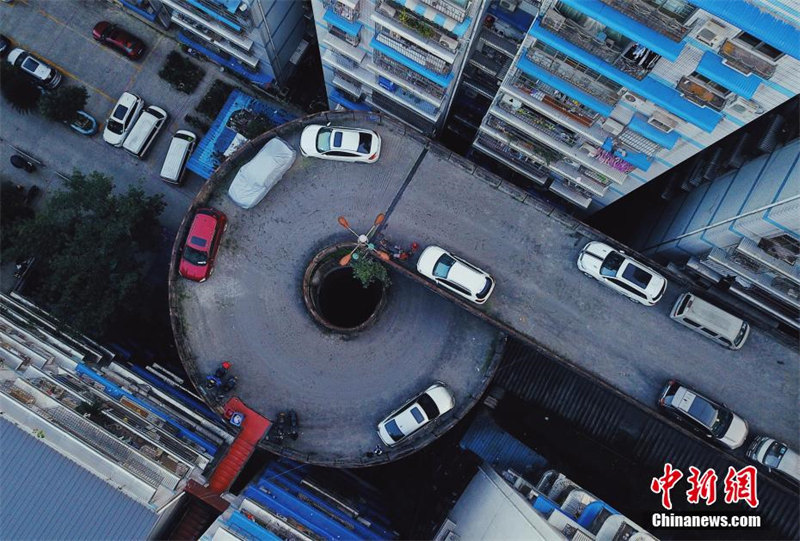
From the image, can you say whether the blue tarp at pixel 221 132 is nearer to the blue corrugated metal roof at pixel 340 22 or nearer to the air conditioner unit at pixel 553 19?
the blue corrugated metal roof at pixel 340 22

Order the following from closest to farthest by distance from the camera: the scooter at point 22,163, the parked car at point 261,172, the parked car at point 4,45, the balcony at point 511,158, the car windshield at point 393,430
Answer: the car windshield at point 393,430
the parked car at point 261,172
the balcony at point 511,158
the scooter at point 22,163
the parked car at point 4,45

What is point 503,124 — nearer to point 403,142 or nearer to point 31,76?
point 403,142

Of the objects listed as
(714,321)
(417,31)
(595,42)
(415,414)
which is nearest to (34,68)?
(417,31)

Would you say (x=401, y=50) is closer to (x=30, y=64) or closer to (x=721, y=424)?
(x=721, y=424)

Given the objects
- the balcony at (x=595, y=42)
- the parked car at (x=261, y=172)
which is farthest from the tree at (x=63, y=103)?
the balcony at (x=595, y=42)

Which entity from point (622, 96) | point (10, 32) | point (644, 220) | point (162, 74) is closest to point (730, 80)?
point (622, 96)

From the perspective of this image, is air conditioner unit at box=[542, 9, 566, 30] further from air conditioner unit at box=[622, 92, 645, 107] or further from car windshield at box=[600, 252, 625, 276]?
car windshield at box=[600, 252, 625, 276]
